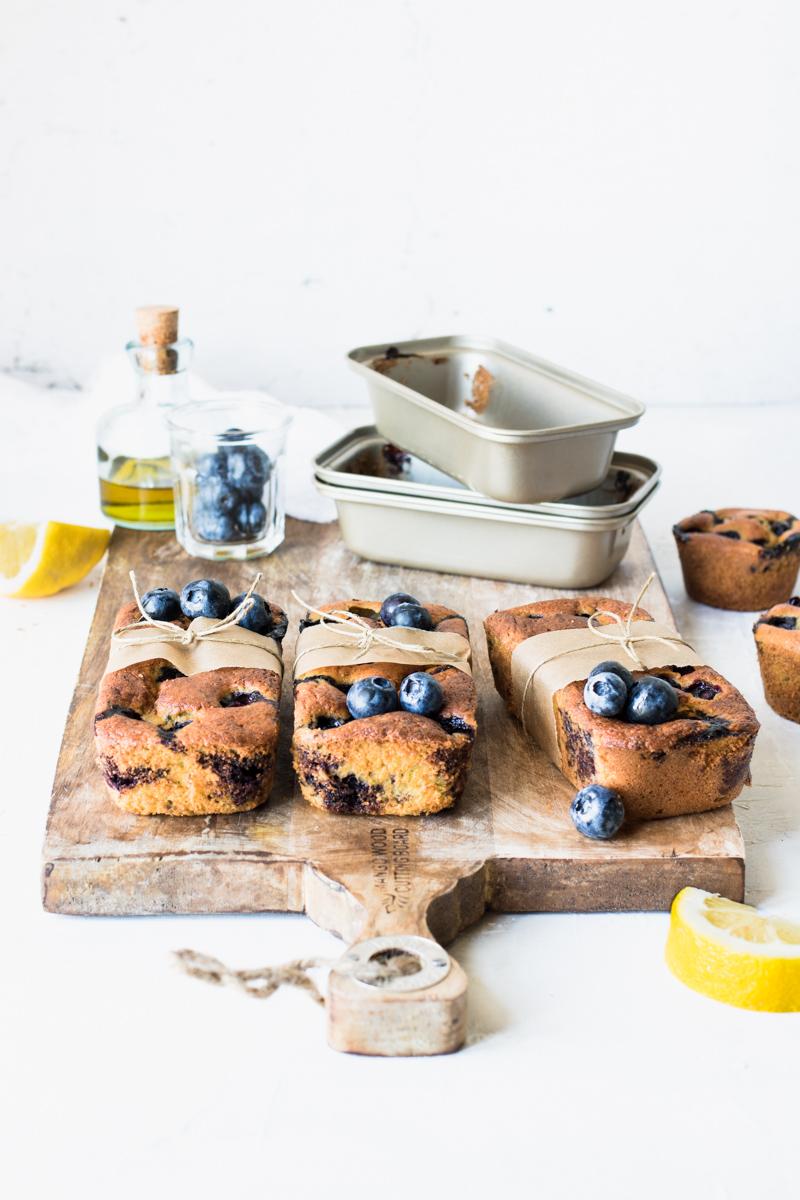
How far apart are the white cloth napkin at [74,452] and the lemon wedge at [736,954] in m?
1.34

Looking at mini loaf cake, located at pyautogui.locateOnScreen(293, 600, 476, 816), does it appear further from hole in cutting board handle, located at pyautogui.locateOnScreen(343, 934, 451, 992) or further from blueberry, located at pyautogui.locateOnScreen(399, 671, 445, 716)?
hole in cutting board handle, located at pyautogui.locateOnScreen(343, 934, 451, 992)

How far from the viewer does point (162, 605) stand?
1.92m

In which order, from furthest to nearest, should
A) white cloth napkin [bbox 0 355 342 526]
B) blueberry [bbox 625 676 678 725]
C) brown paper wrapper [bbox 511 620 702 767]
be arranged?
white cloth napkin [bbox 0 355 342 526] < brown paper wrapper [bbox 511 620 702 767] < blueberry [bbox 625 676 678 725]

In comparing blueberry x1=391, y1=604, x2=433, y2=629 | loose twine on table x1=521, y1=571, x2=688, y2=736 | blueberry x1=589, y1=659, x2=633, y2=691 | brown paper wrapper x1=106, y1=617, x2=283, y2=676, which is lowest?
brown paper wrapper x1=106, y1=617, x2=283, y2=676

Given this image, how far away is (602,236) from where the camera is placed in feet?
11.6

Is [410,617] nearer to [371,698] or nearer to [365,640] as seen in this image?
[365,640]

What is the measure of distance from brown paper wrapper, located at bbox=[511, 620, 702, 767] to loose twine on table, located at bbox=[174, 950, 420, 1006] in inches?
17.3

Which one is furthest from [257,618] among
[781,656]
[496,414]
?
[496,414]

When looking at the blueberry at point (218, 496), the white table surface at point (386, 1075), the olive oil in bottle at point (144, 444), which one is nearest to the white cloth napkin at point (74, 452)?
the olive oil in bottle at point (144, 444)

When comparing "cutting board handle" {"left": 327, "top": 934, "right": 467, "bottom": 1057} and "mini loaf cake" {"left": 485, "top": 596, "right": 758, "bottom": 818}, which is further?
"mini loaf cake" {"left": 485, "top": 596, "right": 758, "bottom": 818}

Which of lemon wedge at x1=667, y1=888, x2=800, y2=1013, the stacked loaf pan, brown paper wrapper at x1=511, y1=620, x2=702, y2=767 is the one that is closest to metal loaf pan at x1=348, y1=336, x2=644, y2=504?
the stacked loaf pan

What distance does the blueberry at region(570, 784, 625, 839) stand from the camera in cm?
160

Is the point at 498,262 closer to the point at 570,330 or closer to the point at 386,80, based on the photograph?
the point at 570,330

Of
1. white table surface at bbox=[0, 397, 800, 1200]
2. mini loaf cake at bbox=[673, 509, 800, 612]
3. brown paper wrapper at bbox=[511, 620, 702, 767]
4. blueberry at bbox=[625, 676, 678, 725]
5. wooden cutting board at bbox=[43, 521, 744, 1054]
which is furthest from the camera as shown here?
mini loaf cake at bbox=[673, 509, 800, 612]
